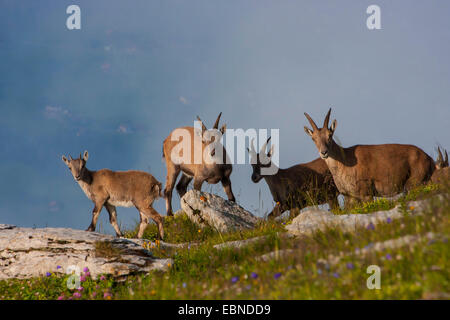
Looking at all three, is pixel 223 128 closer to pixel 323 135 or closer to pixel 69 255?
pixel 323 135

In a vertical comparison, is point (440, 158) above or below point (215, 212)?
above

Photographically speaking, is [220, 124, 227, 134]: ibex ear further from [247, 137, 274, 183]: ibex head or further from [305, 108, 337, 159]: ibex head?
[305, 108, 337, 159]: ibex head

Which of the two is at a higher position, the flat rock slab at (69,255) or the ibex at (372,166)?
the ibex at (372,166)

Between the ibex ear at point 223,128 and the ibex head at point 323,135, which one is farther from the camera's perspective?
the ibex ear at point 223,128

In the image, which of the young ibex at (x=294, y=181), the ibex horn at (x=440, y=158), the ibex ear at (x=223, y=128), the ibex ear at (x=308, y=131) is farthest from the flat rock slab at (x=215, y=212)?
the ibex horn at (x=440, y=158)

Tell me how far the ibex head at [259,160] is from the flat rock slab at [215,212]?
2133 mm

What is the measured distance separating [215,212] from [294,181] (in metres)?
4.11

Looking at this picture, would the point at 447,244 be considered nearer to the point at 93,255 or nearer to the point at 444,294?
the point at 444,294

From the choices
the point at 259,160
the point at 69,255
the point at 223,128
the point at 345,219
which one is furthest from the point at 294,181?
the point at 69,255

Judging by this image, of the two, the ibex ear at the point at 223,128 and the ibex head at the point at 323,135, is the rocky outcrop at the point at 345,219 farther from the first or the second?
the ibex ear at the point at 223,128

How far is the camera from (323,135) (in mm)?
14094

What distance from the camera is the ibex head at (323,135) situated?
546 inches
